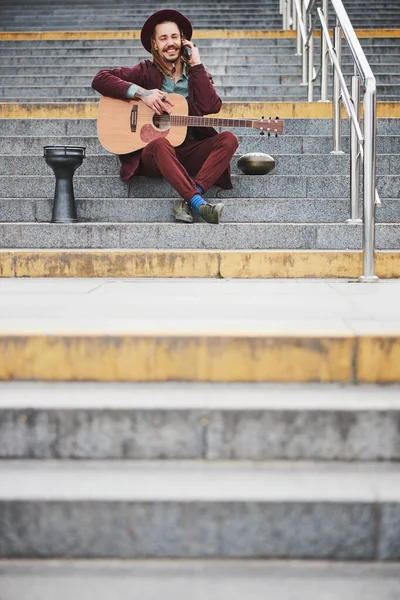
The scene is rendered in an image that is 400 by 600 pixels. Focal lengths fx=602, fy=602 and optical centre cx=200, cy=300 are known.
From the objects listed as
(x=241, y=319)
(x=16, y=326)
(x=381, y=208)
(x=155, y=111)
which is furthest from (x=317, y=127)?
(x=16, y=326)

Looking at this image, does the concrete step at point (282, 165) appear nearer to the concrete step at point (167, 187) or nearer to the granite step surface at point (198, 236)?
the concrete step at point (167, 187)

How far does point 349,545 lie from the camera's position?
1599mm

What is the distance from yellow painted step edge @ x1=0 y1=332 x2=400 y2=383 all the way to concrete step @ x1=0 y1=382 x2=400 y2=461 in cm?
12

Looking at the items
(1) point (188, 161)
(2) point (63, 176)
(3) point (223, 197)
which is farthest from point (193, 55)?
(2) point (63, 176)

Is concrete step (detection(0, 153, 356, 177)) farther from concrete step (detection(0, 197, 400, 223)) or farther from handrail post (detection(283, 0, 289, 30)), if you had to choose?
handrail post (detection(283, 0, 289, 30))

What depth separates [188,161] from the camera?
4.16 metres

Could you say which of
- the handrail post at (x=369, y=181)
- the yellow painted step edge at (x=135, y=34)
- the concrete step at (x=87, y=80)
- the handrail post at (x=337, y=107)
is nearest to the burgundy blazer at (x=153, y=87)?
the handrail post at (x=337, y=107)

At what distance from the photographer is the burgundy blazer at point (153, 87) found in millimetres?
4039

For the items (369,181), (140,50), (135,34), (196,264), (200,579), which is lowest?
(200,579)

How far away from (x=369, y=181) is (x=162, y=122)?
5.13ft

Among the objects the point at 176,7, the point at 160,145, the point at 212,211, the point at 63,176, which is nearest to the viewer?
the point at 212,211

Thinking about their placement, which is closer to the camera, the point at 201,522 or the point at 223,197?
A: the point at 201,522

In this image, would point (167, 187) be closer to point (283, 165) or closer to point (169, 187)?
point (169, 187)

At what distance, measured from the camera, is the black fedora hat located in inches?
166
